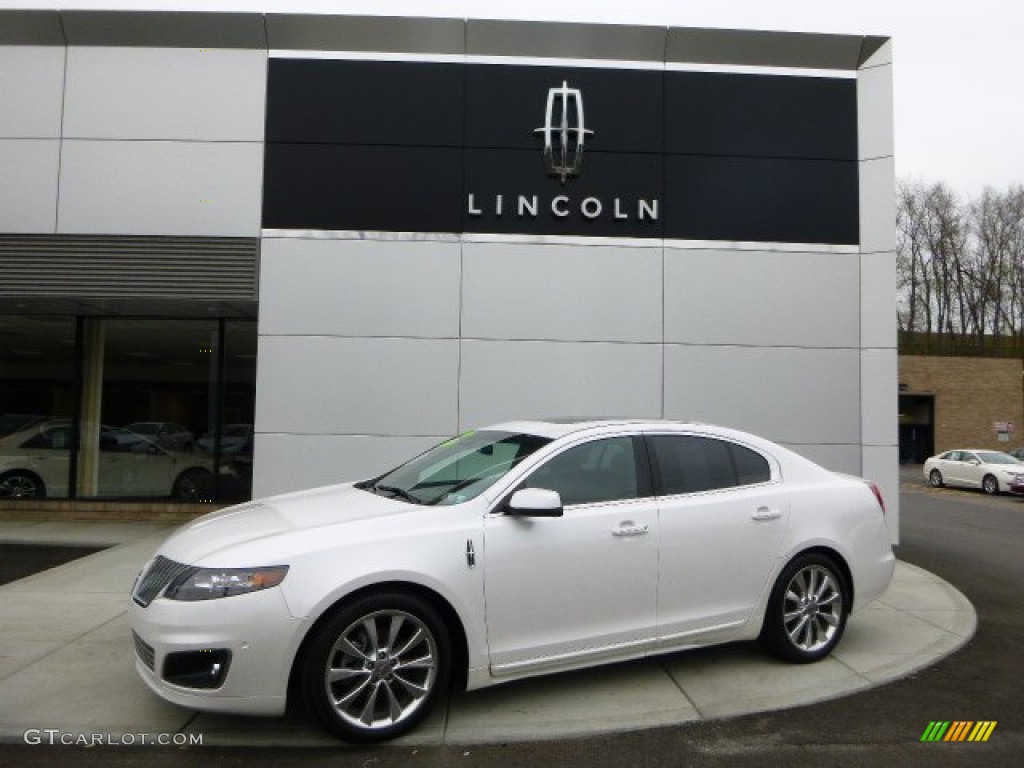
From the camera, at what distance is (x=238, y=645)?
354 centimetres

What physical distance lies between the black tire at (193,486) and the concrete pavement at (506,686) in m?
4.10

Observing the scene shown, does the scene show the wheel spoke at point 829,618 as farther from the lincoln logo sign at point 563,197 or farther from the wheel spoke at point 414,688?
the lincoln logo sign at point 563,197

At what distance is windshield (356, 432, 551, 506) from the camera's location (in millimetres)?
4375

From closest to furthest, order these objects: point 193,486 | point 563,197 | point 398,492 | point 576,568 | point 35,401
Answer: point 576,568
point 398,492
point 563,197
point 193,486
point 35,401

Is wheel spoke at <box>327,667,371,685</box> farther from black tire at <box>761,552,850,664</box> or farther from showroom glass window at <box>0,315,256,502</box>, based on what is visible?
showroom glass window at <box>0,315,256,502</box>

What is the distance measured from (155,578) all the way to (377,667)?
1.28 meters

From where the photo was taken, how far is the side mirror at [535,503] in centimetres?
400

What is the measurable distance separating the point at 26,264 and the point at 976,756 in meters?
10.9

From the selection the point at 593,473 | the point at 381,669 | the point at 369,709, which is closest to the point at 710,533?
the point at 593,473

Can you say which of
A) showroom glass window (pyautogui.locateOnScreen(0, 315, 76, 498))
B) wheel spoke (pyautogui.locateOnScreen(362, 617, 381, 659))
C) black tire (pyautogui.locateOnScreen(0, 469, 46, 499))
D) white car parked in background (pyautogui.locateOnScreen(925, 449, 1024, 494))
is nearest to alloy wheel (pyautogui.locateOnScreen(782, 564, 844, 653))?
wheel spoke (pyautogui.locateOnScreen(362, 617, 381, 659))

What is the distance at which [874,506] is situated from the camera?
5.28 metres

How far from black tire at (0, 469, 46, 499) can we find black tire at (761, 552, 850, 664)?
10.2 metres

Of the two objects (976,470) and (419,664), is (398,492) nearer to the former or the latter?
(419,664)

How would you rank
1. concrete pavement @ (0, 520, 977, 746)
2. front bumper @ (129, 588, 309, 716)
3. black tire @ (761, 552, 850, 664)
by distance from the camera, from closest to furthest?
front bumper @ (129, 588, 309, 716) → concrete pavement @ (0, 520, 977, 746) → black tire @ (761, 552, 850, 664)
